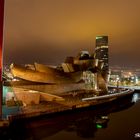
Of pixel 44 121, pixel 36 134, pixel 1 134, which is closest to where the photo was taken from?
pixel 1 134

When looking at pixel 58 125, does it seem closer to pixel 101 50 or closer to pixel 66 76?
pixel 66 76

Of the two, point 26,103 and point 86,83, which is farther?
point 86,83

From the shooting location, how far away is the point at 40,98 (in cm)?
2720

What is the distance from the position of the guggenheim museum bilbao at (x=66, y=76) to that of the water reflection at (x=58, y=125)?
867 cm

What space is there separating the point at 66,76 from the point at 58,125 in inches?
676

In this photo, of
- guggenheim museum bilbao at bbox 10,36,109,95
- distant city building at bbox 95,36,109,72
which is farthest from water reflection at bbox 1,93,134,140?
distant city building at bbox 95,36,109,72

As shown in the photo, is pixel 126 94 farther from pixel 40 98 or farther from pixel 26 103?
pixel 26 103

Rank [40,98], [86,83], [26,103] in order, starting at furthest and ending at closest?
[86,83] < [40,98] < [26,103]

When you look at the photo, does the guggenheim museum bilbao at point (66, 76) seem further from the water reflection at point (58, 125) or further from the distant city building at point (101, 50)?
the distant city building at point (101, 50)

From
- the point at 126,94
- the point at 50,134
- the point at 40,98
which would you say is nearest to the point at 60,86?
the point at 40,98

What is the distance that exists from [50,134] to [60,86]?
1699 cm

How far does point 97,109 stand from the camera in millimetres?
28531

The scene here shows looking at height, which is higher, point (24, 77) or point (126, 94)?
point (24, 77)

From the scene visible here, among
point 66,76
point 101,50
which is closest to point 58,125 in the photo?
point 66,76
